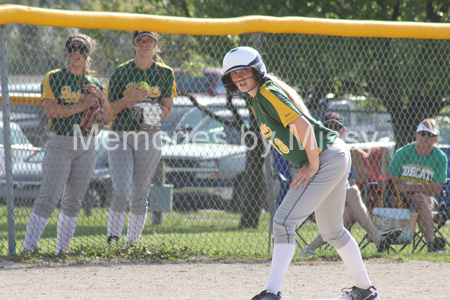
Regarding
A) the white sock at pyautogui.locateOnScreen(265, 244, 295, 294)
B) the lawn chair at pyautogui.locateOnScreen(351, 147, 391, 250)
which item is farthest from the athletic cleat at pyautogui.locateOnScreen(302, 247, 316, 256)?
the white sock at pyautogui.locateOnScreen(265, 244, 295, 294)

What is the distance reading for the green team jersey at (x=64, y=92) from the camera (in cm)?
451

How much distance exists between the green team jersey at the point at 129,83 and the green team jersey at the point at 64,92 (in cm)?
30

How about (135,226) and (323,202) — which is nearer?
(323,202)

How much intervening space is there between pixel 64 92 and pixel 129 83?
0.59 m

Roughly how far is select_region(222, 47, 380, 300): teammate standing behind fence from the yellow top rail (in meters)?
1.75

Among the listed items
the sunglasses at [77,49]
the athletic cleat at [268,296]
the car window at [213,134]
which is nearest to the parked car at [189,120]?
the car window at [213,134]

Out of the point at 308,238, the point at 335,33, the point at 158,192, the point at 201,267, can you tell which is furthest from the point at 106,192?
the point at 335,33

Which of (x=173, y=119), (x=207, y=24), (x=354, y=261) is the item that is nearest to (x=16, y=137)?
(x=173, y=119)

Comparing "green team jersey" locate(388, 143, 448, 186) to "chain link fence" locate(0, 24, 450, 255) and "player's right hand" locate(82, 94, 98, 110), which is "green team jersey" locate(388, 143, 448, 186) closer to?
"chain link fence" locate(0, 24, 450, 255)

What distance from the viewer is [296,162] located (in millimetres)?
3283

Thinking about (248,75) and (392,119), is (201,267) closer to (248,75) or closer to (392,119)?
(248,75)

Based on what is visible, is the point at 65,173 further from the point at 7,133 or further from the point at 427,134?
the point at 427,134

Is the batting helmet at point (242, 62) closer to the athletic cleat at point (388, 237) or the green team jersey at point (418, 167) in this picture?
the athletic cleat at point (388, 237)

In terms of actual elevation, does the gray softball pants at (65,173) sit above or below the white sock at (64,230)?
above
